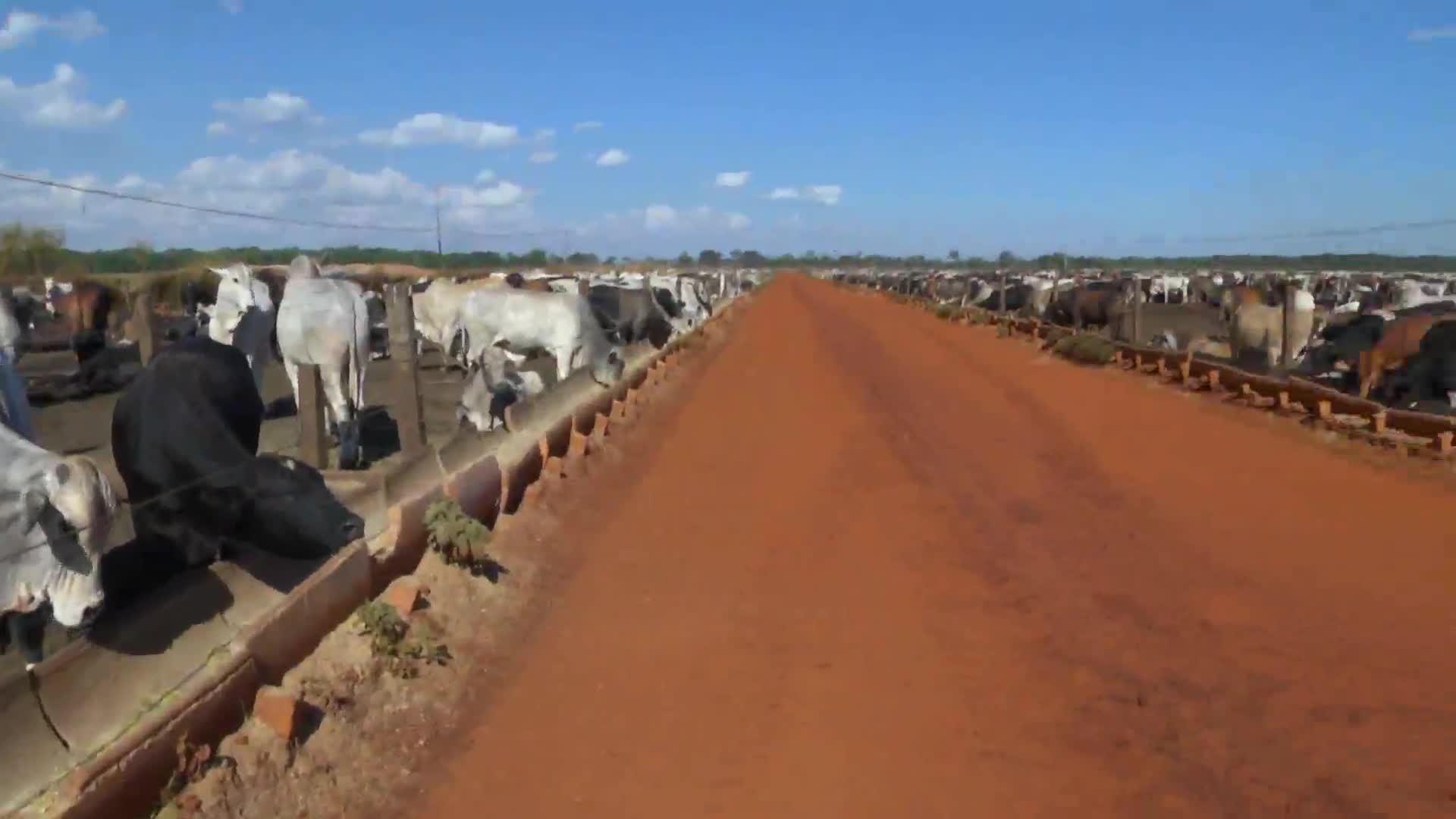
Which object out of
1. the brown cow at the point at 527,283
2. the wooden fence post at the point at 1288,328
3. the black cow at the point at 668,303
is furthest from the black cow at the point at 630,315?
the wooden fence post at the point at 1288,328

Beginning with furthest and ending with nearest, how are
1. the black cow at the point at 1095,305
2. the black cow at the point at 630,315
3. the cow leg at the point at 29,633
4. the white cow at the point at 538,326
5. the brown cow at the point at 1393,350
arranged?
1. the black cow at the point at 1095,305
2. the black cow at the point at 630,315
3. the white cow at the point at 538,326
4. the brown cow at the point at 1393,350
5. the cow leg at the point at 29,633

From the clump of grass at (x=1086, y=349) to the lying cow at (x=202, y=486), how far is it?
18.9 metres

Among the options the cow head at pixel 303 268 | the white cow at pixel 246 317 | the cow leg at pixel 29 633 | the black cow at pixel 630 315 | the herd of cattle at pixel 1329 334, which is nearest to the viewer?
the cow leg at pixel 29 633

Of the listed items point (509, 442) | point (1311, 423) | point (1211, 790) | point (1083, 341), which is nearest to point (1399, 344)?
point (1311, 423)

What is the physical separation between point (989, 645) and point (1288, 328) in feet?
48.6

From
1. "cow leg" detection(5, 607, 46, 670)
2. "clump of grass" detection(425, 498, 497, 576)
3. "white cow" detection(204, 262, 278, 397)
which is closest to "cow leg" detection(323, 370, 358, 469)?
"white cow" detection(204, 262, 278, 397)

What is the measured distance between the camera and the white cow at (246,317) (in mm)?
13812

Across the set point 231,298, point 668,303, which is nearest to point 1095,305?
point 668,303

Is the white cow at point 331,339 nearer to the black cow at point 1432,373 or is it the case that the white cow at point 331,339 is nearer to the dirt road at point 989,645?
the dirt road at point 989,645

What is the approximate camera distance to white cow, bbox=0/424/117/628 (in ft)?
17.7

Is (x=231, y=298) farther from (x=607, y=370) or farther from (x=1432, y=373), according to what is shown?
(x=1432, y=373)

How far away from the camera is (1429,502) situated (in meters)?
10.5

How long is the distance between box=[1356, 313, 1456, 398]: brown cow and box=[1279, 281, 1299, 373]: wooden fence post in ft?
3.68

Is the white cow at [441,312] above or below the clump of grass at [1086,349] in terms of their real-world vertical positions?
above
